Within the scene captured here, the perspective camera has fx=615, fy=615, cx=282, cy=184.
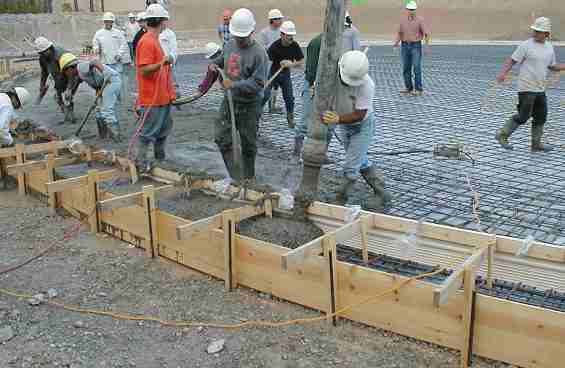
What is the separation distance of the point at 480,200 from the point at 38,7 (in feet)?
77.4

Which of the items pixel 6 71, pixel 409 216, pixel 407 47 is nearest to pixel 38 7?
pixel 6 71

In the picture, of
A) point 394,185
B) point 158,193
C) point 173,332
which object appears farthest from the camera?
point 394,185

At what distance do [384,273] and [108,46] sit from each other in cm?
734

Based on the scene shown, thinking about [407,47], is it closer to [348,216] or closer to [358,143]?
[358,143]

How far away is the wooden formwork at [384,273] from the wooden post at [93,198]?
48mm

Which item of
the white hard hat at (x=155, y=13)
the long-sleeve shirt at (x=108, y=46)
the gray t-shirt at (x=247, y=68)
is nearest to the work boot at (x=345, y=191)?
the gray t-shirt at (x=247, y=68)

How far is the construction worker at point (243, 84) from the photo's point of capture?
5730 millimetres

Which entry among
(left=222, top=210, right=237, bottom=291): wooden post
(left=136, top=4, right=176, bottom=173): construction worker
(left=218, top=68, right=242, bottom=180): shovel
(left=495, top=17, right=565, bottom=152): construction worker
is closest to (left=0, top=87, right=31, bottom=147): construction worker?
(left=136, top=4, right=176, bottom=173): construction worker

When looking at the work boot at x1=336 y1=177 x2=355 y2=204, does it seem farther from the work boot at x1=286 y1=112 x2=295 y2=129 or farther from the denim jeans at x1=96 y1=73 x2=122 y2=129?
the denim jeans at x1=96 y1=73 x2=122 y2=129

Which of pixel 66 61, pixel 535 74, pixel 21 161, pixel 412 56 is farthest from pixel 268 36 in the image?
pixel 21 161

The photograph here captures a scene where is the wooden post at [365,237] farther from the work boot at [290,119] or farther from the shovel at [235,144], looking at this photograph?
the work boot at [290,119]

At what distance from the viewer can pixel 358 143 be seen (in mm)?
5633

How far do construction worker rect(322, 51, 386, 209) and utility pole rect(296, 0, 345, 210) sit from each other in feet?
1.27

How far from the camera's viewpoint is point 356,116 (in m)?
5.38
